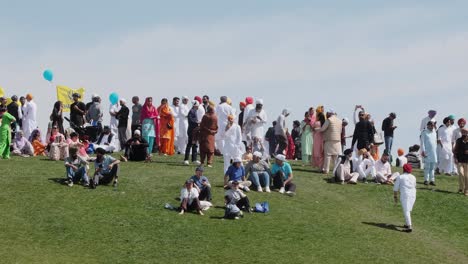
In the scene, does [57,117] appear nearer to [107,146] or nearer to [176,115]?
[107,146]

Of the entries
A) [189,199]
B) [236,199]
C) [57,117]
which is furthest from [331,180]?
[57,117]

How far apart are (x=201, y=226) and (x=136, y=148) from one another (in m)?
10.1

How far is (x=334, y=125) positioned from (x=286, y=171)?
14.9 feet

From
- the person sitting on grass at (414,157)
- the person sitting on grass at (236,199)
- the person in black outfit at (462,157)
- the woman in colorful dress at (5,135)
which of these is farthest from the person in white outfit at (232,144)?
the person sitting on grass at (414,157)

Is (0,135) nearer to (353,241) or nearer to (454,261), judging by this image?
(353,241)

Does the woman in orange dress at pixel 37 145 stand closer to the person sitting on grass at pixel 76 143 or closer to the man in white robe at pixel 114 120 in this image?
the person sitting on grass at pixel 76 143

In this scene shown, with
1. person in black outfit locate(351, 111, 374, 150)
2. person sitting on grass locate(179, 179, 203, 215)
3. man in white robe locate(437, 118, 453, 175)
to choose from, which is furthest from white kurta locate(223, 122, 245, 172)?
man in white robe locate(437, 118, 453, 175)

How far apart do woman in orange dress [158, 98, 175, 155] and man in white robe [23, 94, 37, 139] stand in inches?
229

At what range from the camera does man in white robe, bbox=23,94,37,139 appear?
33.1 metres

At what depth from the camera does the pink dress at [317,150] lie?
3017 centimetres

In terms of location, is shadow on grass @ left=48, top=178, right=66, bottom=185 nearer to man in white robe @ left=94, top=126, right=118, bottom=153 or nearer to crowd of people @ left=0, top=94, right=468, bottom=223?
crowd of people @ left=0, top=94, right=468, bottom=223

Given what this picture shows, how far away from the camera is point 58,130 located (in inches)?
1243

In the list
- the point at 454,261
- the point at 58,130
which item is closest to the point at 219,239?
the point at 454,261

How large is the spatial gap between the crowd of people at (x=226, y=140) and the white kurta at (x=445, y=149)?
0.04 m
